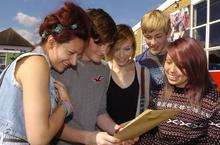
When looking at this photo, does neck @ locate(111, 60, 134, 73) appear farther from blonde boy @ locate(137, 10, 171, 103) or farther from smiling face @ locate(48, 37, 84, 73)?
smiling face @ locate(48, 37, 84, 73)

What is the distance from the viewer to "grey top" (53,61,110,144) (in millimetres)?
3285

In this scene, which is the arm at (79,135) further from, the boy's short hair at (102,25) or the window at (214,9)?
the window at (214,9)

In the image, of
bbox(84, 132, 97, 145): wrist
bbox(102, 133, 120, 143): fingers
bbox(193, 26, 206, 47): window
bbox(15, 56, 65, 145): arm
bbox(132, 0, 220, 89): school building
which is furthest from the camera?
bbox(193, 26, 206, 47): window

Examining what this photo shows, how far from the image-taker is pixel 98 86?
345 centimetres

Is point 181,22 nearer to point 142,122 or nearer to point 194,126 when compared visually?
point 194,126

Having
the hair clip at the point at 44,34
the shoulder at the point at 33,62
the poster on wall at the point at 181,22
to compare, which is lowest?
the shoulder at the point at 33,62

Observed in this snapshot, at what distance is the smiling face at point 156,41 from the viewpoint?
15.1 feet

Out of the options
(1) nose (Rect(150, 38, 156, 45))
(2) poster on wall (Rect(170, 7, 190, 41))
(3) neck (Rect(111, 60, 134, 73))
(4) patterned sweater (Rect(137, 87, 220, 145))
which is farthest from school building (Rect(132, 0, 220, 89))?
(4) patterned sweater (Rect(137, 87, 220, 145))

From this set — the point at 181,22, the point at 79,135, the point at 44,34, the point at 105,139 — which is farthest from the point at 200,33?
the point at 44,34

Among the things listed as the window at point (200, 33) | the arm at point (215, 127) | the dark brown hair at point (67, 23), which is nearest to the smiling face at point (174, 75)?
the arm at point (215, 127)

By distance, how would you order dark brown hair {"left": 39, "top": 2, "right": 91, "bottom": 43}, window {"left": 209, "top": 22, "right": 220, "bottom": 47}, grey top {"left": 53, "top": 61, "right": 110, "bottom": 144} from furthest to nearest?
window {"left": 209, "top": 22, "right": 220, "bottom": 47}, grey top {"left": 53, "top": 61, "right": 110, "bottom": 144}, dark brown hair {"left": 39, "top": 2, "right": 91, "bottom": 43}

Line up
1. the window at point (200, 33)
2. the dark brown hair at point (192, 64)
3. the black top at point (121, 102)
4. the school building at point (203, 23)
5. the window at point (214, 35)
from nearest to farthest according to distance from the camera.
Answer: the dark brown hair at point (192, 64), the black top at point (121, 102), the window at point (214, 35), the school building at point (203, 23), the window at point (200, 33)

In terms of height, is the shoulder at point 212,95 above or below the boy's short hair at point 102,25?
below

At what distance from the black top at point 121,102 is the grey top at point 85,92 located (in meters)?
0.38
